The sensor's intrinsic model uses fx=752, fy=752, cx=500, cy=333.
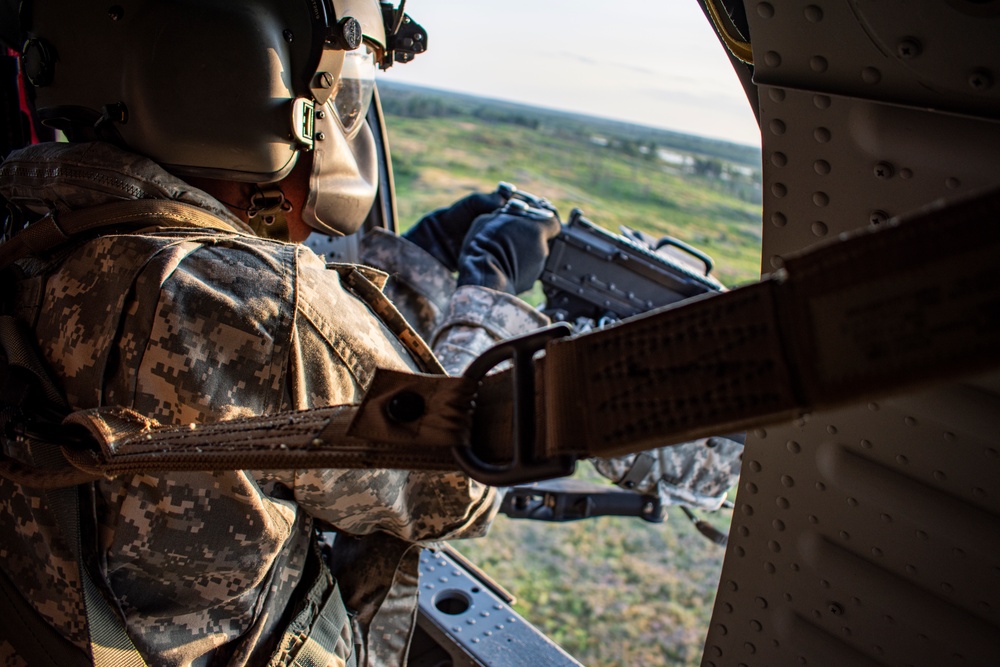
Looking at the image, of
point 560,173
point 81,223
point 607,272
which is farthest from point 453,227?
point 560,173

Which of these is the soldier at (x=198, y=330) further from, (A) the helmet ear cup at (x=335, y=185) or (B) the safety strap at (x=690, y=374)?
(B) the safety strap at (x=690, y=374)

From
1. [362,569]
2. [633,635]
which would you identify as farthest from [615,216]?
[362,569]

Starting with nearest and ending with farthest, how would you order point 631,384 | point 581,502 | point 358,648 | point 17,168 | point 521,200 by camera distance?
point 631,384 < point 17,168 < point 358,648 < point 521,200 < point 581,502

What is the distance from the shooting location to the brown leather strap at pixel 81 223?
4.09ft

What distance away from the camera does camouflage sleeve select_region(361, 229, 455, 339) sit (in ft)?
7.95

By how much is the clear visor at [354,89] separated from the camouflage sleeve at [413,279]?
659 mm

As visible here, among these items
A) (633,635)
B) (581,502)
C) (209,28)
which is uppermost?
(209,28)

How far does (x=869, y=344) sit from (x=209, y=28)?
1244 millimetres

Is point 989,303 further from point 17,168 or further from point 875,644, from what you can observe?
point 17,168

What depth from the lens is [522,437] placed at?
746 mm

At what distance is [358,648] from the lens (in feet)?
5.35

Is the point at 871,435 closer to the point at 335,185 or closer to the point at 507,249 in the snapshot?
the point at 335,185

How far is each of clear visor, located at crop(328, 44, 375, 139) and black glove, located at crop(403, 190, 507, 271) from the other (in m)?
0.73

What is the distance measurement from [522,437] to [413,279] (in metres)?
1.73
